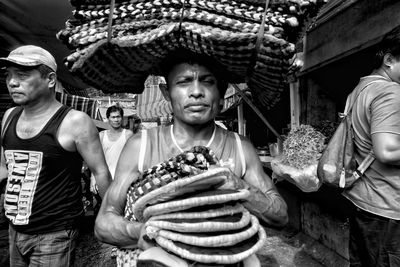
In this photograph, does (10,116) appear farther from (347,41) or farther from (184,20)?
(347,41)

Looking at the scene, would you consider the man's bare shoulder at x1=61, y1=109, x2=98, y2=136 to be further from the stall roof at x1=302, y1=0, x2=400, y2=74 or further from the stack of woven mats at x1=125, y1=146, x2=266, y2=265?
the stall roof at x1=302, y1=0, x2=400, y2=74

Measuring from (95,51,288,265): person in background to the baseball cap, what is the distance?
49.9 inches

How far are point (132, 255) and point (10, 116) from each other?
1.92 m

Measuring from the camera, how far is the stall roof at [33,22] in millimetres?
3652

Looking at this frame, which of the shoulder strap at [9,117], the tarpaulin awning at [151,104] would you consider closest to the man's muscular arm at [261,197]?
the shoulder strap at [9,117]

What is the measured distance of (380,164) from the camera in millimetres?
2316

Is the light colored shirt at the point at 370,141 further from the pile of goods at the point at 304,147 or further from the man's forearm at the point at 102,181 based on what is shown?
the man's forearm at the point at 102,181

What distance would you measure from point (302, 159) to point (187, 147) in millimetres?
2573

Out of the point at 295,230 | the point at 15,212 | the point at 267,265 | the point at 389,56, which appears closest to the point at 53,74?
the point at 15,212

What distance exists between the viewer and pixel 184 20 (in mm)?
1340

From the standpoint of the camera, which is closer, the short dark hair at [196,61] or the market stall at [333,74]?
the short dark hair at [196,61]

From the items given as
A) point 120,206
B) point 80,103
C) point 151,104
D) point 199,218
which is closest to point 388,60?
point 199,218

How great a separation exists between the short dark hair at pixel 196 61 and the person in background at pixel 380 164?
1.33 metres

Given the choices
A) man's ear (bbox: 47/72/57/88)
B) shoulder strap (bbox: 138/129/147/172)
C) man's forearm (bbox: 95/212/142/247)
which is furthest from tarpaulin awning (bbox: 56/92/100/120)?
man's forearm (bbox: 95/212/142/247)
